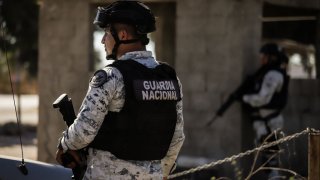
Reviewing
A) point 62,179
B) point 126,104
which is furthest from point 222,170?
point 126,104

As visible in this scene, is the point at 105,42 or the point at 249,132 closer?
the point at 105,42

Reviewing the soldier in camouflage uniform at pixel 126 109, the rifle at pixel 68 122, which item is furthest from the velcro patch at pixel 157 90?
the rifle at pixel 68 122

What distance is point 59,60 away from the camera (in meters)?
8.44

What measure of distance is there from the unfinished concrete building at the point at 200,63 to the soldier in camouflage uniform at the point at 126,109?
4.00 meters

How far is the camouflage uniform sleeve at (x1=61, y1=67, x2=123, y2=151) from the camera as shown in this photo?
301cm

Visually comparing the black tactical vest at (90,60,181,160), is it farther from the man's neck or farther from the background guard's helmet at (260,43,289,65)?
the background guard's helmet at (260,43,289,65)

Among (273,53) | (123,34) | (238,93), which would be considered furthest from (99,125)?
(273,53)

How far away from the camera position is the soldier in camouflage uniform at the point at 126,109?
304cm

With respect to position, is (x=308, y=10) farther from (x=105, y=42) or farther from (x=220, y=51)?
(x=105, y=42)

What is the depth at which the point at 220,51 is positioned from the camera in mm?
7691

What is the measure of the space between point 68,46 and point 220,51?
6.28 ft

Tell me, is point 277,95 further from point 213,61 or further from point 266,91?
point 213,61

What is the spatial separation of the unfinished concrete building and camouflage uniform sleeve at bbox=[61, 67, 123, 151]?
4.29 m

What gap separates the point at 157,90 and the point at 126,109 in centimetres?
→ 19
